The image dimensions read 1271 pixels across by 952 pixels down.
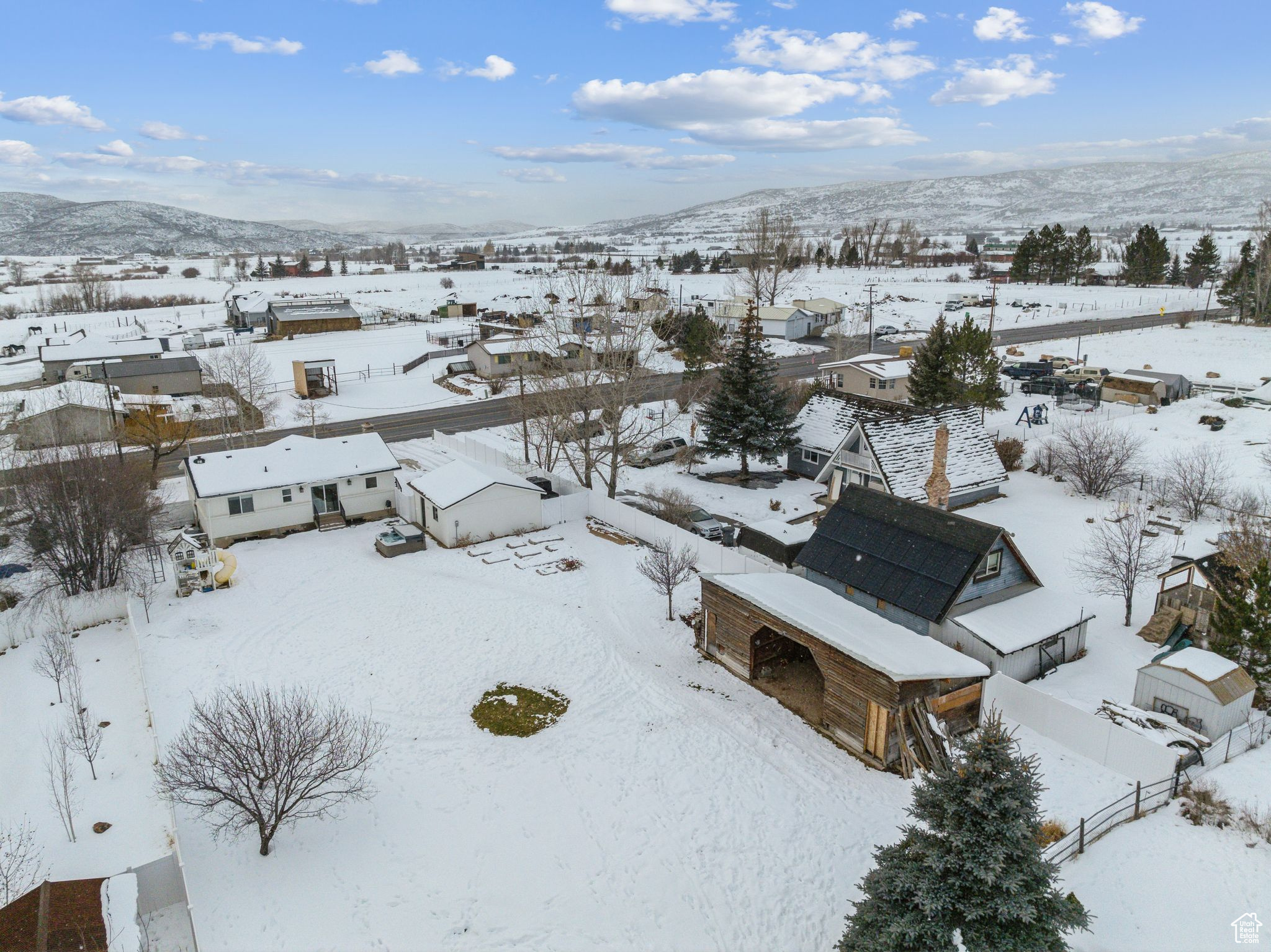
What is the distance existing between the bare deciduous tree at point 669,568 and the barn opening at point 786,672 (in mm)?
3807

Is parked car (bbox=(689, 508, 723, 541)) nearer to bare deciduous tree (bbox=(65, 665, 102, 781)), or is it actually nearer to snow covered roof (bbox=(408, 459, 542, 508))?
snow covered roof (bbox=(408, 459, 542, 508))

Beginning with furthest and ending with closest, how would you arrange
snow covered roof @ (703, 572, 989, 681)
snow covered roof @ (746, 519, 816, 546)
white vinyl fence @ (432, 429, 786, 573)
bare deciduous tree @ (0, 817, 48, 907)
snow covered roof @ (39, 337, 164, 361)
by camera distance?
snow covered roof @ (39, 337, 164, 361)
snow covered roof @ (746, 519, 816, 546)
white vinyl fence @ (432, 429, 786, 573)
snow covered roof @ (703, 572, 989, 681)
bare deciduous tree @ (0, 817, 48, 907)

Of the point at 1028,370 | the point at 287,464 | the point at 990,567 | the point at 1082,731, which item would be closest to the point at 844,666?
the point at 1082,731

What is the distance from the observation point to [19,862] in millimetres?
13852

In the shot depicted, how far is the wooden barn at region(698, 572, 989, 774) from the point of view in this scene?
639 inches

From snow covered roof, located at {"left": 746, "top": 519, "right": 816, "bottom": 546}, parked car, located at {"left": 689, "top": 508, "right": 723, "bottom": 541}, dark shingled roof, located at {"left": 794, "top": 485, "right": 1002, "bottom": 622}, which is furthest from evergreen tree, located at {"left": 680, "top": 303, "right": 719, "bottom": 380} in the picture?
dark shingled roof, located at {"left": 794, "top": 485, "right": 1002, "bottom": 622}

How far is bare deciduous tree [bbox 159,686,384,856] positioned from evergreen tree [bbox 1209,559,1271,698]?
62.9ft

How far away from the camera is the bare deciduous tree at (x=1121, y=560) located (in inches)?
870

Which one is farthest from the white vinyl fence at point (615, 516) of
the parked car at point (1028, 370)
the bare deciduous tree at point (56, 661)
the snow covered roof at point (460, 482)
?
the parked car at point (1028, 370)

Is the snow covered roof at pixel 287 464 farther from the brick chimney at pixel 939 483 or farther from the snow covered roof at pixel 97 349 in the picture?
the snow covered roof at pixel 97 349

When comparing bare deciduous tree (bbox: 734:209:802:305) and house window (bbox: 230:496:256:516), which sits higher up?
bare deciduous tree (bbox: 734:209:802:305)

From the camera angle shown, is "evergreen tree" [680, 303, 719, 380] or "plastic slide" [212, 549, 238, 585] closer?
"plastic slide" [212, 549, 238, 585]

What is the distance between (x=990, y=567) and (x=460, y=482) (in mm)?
19266

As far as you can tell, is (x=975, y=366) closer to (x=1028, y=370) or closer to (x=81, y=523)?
(x=1028, y=370)
